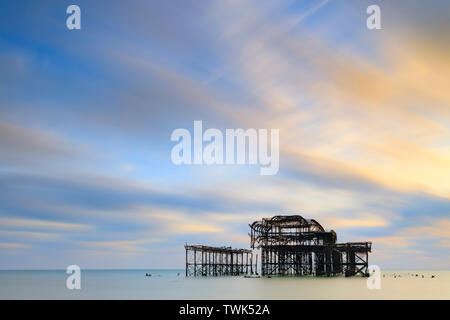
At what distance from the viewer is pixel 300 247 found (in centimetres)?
8881

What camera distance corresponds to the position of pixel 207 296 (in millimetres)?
61406

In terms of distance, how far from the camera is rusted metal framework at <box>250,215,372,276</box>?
8938 centimetres

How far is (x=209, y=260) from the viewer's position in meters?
103

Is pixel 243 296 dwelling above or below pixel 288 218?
below

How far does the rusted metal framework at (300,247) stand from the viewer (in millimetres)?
89375
